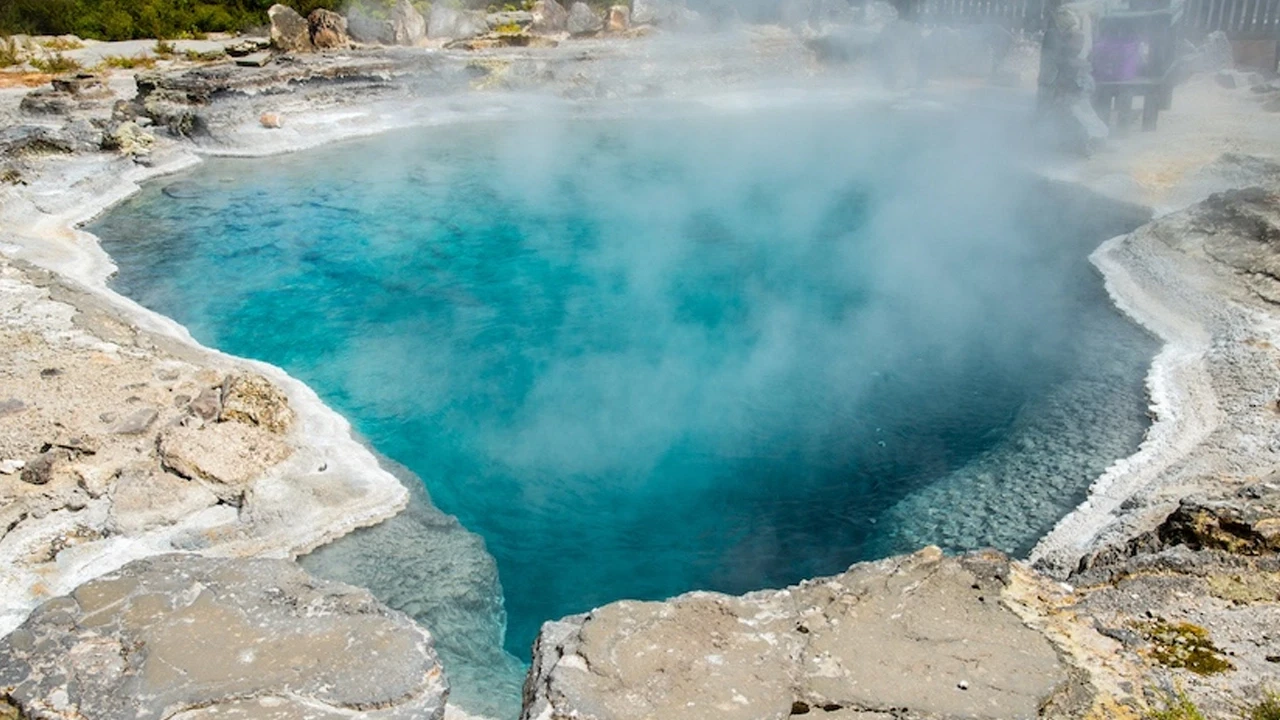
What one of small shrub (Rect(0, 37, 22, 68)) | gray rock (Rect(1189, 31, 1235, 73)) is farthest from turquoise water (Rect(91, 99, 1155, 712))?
small shrub (Rect(0, 37, 22, 68))

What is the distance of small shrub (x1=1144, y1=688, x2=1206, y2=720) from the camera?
3682 millimetres

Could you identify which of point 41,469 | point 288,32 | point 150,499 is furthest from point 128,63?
point 150,499

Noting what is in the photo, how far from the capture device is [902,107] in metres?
19.6

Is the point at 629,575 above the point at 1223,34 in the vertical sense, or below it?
below

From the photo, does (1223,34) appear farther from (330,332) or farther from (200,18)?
(200,18)

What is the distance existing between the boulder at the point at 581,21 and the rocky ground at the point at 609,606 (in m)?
12.3

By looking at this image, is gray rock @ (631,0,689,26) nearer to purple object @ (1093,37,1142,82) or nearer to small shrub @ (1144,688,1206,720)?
purple object @ (1093,37,1142,82)

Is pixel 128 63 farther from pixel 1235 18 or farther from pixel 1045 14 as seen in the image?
pixel 1235 18

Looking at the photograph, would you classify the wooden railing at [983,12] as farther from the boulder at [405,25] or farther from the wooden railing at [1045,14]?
the boulder at [405,25]

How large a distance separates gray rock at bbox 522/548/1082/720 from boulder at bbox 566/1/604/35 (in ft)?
64.2

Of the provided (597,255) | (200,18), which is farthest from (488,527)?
(200,18)

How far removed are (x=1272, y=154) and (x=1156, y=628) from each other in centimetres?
1077

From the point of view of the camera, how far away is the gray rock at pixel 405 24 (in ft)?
68.5

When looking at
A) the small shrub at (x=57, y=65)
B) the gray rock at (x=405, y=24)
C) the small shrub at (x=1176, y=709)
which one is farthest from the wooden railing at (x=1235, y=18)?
the small shrub at (x=57, y=65)
